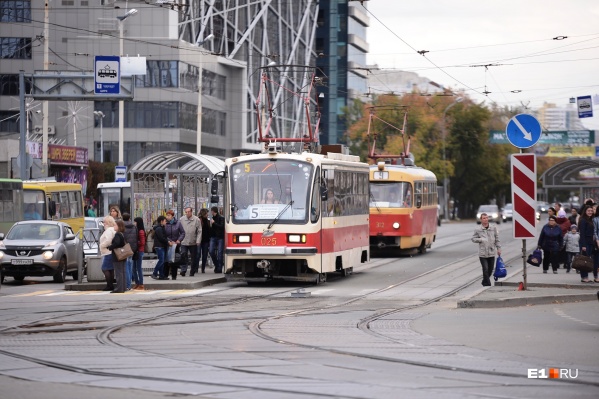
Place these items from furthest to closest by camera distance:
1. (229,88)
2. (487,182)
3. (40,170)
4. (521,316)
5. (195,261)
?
1. (487,182)
2. (229,88)
3. (40,170)
4. (195,261)
5. (521,316)

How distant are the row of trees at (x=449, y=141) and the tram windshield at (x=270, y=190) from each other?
6596cm

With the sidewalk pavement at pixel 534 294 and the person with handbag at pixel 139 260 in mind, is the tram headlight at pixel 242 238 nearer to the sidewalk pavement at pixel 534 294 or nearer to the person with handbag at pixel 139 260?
the person with handbag at pixel 139 260

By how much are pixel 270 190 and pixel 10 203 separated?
13.0 m

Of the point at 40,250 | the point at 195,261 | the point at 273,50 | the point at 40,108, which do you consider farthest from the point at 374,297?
the point at 273,50

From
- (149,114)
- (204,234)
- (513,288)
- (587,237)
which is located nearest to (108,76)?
(204,234)

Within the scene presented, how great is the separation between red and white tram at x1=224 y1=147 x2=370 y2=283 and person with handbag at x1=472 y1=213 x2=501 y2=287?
3606 mm

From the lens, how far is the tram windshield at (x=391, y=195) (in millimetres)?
42906

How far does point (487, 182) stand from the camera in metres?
119

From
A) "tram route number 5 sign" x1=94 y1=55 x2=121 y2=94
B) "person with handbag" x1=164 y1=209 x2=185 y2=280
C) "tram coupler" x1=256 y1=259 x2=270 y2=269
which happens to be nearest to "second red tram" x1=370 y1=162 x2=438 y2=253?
"tram route number 5 sign" x1=94 y1=55 x2=121 y2=94

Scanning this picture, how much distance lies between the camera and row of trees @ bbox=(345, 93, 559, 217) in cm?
10112

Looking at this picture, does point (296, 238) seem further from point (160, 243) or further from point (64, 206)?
point (64, 206)

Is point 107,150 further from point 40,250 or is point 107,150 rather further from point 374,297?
point 374,297

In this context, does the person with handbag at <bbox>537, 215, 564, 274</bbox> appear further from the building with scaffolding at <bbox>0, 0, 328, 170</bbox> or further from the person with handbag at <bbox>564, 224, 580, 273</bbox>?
the building with scaffolding at <bbox>0, 0, 328, 170</bbox>

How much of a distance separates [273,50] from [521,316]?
287ft
